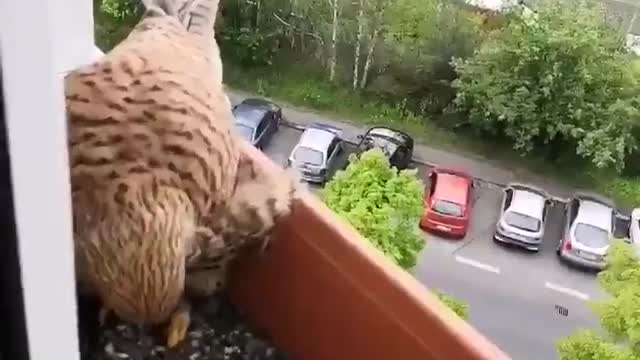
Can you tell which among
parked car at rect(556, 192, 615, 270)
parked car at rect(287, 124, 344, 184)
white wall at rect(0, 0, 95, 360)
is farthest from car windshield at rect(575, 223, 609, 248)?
white wall at rect(0, 0, 95, 360)

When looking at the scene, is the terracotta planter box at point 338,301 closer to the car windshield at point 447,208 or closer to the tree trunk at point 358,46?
the car windshield at point 447,208

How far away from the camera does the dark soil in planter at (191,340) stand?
2.22 ft

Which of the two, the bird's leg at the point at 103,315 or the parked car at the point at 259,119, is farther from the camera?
the parked car at the point at 259,119

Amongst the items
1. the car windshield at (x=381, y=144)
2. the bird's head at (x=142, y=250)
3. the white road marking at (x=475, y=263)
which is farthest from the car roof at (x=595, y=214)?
the bird's head at (x=142, y=250)

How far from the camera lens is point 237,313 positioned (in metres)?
0.75

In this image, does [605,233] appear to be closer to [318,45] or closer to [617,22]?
[617,22]

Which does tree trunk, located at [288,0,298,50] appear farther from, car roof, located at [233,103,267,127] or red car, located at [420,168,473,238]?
red car, located at [420,168,473,238]

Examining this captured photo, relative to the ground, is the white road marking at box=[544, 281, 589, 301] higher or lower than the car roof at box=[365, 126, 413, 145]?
lower

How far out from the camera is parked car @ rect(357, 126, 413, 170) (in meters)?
2.59

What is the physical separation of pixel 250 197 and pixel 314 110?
2.14 m

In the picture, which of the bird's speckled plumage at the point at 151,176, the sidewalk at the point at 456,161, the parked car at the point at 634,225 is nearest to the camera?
the bird's speckled plumage at the point at 151,176

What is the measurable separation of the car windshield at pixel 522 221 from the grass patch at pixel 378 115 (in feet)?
0.74

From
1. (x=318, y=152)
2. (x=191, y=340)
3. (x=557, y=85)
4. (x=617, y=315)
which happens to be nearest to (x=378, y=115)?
(x=318, y=152)

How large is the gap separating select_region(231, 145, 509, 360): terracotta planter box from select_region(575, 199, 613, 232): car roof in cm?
179
